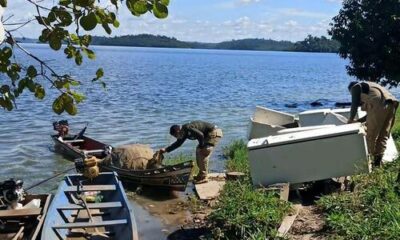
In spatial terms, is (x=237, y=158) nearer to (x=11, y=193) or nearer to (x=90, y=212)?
(x=90, y=212)

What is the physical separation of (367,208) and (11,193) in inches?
219

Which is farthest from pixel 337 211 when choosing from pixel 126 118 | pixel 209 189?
pixel 126 118

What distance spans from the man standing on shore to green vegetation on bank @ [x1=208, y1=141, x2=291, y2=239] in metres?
2.71

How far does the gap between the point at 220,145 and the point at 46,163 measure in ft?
A: 19.2

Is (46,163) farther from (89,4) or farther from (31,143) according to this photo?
(89,4)

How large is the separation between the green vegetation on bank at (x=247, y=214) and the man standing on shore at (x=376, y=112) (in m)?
2.71

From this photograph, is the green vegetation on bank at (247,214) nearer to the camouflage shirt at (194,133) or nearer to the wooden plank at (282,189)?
the wooden plank at (282,189)

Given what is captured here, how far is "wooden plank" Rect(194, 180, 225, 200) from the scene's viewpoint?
35.7ft

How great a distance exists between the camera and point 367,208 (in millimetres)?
6945

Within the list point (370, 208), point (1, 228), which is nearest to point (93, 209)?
point (1, 228)

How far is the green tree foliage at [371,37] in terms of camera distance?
A: 23.0 metres

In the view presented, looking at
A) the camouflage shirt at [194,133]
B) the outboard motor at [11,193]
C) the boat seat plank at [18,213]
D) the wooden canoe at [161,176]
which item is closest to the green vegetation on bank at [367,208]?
the camouflage shirt at [194,133]

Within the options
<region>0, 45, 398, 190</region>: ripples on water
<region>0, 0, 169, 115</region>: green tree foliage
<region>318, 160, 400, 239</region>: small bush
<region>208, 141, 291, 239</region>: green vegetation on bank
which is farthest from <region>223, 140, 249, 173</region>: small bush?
<region>0, 0, 169, 115</region>: green tree foliage

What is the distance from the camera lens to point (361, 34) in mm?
24594
